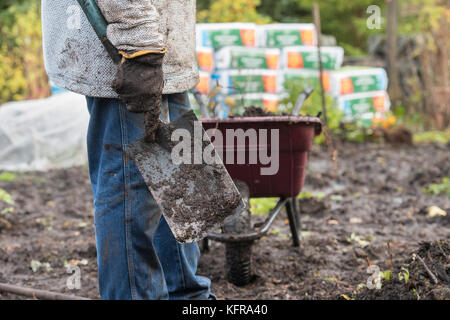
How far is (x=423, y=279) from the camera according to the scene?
182 cm

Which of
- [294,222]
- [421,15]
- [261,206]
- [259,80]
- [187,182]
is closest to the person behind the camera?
[187,182]

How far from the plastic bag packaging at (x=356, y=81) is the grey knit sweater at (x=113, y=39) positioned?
17.6ft

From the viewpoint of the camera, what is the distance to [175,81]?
176cm

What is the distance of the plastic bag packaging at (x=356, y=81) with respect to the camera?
6969mm

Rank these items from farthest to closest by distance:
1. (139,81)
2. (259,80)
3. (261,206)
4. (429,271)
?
1. (259,80)
2. (261,206)
3. (429,271)
4. (139,81)

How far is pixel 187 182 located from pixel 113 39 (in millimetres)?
509

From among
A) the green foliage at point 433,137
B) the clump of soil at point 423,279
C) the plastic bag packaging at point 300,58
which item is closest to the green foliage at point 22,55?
the plastic bag packaging at point 300,58

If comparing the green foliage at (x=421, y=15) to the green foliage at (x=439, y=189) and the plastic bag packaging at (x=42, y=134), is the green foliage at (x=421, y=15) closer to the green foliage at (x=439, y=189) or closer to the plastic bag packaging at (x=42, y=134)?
the green foliage at (x=439, y=189)

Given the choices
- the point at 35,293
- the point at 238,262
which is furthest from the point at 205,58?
the point at 35,293

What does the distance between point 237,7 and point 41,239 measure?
226 inches

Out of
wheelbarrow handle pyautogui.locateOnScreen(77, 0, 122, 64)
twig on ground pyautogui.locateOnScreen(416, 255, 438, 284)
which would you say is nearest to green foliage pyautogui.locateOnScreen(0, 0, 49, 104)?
wheelbarrow handle pyautogui.locateOnScreen(77, 0, 122, 64)

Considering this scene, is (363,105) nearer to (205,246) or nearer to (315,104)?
(315,104)
